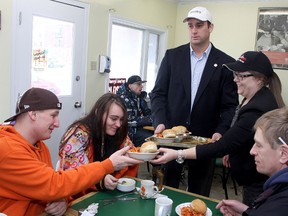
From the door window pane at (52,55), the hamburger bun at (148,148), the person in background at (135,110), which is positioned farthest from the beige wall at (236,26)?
the hamburger bun at (148,148)

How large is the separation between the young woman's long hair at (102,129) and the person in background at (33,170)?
41 centimetres

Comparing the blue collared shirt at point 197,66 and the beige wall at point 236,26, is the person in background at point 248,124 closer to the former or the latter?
the blue collared shirt at point 197,66

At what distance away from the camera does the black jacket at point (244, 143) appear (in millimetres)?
1701

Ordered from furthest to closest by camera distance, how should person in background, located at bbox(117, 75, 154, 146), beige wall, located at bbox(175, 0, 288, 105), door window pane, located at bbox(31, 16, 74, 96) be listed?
1. beige wall, located at bbox(175, 0, 288, 105)
2. person in background, located at bbox(117, 75, 154, 146)
3. door window pane, located at bbox(31, 16, 74, 96)

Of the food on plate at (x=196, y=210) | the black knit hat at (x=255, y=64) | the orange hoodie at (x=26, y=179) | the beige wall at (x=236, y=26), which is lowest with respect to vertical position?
the food on plate at (x=196, y=210)

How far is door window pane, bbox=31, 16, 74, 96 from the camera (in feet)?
11.2

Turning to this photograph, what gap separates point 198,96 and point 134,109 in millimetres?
2239

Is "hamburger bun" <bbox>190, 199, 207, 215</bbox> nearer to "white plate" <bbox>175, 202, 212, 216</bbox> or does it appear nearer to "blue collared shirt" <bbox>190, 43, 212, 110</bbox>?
"white plate" <bbox>175, 202, 212, 216</bbox>

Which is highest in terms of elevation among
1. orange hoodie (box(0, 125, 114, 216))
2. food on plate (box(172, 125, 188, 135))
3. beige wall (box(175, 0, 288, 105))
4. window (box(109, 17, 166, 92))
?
beige wall (box(175, 0, 288, 105))

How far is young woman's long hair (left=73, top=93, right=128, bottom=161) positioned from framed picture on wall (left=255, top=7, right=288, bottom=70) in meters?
4.05

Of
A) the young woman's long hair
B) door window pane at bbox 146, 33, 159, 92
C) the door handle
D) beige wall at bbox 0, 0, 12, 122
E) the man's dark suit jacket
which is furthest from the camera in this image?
door window pane at bbox 146, 33, 159, 92

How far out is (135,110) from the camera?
4488 millimetres

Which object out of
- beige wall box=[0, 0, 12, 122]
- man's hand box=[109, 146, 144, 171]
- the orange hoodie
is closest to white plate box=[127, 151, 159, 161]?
man's hand box=[109, 146, 144, 171]

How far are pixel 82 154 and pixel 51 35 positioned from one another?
222 cm
